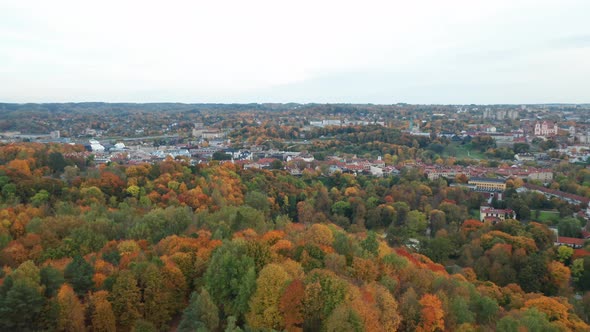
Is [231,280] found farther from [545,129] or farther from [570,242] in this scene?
[545,129]

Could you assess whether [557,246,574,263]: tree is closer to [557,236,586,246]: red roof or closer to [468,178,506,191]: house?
[557,236,586,246]: red roof

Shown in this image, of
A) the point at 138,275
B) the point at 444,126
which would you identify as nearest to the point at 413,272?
the point at 138,275

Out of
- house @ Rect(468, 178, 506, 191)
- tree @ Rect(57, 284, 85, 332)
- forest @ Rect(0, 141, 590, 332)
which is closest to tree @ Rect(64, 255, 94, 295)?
forest @ Rect(0, 141, 590, 332)

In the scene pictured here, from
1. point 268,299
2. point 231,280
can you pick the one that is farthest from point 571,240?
point 231,280

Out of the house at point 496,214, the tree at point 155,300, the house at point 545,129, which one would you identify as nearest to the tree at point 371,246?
the tree at point 155,300

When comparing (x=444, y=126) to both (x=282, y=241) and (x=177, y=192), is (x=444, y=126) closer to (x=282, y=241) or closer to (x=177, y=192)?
(x=177, y=192)

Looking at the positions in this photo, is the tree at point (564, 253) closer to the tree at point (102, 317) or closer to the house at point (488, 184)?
the house at point (488, 184)

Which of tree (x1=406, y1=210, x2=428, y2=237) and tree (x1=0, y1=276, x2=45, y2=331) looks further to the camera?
tree (x1=406, y1=210, x2=428, y2=237)
